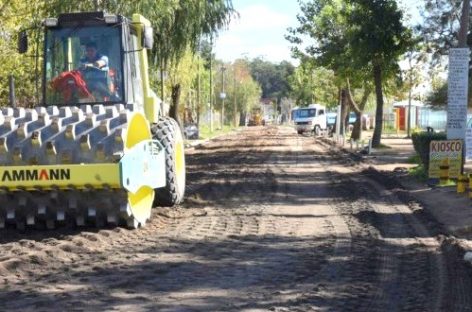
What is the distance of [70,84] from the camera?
1096cm

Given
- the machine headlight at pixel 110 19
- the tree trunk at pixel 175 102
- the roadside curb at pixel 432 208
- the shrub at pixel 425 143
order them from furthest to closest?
the tree trunk at pixel 175 102, the shrub at pixel 425 143, the machine headlight at pixel 110 19, the roadside curb at pixel 432 208

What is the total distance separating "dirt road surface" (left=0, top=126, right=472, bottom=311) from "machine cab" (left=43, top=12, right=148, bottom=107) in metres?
2.12

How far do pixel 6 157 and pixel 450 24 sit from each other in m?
20.3

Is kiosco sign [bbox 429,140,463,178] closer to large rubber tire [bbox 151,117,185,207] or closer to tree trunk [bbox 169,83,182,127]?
large rubber tire [bbox 151,117,185,207]

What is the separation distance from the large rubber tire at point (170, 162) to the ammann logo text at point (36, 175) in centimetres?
272

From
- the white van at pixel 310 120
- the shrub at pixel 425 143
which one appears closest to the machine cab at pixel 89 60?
the shrub at pixel 425 143

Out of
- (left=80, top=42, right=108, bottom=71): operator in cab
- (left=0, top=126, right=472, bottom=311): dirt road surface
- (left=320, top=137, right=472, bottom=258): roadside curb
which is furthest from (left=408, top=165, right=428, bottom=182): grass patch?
(left=80, top=42, right=108, bottom=71): operator in cab

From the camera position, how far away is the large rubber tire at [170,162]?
11.1 m

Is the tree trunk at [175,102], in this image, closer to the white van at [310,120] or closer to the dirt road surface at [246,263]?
the dirt road surface at [246,263]

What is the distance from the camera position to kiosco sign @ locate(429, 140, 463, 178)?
634 inches

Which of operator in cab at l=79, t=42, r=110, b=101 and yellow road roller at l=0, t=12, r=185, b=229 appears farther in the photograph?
operator in cab at l=79, t=42, r=110, b=101

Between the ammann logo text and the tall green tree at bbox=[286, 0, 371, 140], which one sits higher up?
the tall green tree at bbox=[286, 0, 371, 140]

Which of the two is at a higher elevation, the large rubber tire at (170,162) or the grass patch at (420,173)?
the large rubber tire at (170,162)

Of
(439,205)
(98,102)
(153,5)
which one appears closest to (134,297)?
(98,102)
